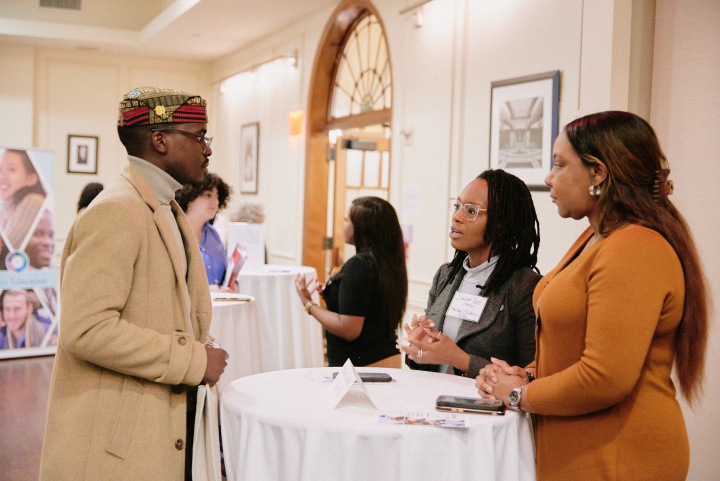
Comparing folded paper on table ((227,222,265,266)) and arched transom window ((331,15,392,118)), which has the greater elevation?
arched transom window ((331,15,392,118))

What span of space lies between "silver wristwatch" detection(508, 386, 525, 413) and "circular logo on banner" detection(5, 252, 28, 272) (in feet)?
18.2

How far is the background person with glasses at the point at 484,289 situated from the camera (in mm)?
1974

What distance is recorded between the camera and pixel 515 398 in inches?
64.1

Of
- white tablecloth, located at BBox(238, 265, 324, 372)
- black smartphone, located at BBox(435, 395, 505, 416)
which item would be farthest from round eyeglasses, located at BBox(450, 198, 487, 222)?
white tablecloth, located at BBox(238, 265, 324, 372)

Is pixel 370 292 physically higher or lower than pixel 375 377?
higher

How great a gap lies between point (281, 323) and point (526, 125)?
2.05 meters

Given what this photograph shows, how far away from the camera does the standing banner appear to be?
19.5 ft

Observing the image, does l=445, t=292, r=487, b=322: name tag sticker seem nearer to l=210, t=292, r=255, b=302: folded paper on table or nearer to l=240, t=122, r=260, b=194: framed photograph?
l=210, t=292, r=255, b=302: folded paper on table

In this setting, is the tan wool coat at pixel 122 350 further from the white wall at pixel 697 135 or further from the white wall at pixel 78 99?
the white wall at pixel 78 99

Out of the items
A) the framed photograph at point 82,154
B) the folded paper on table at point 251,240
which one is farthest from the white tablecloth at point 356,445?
the framed photograph at point 82,154

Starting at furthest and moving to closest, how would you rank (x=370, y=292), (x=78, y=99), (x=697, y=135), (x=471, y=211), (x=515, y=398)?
(x=78, y=99) < (x=697, y=135) < (x=370, y=292) < (x=471, y=211) < (x=515, y=398)

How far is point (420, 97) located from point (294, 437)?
4035mm

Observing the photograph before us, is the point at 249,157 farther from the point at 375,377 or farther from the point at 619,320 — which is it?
the point at 619,320

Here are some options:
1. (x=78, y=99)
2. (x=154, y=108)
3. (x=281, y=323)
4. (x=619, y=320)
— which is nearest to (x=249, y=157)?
(x=78, y=99)
